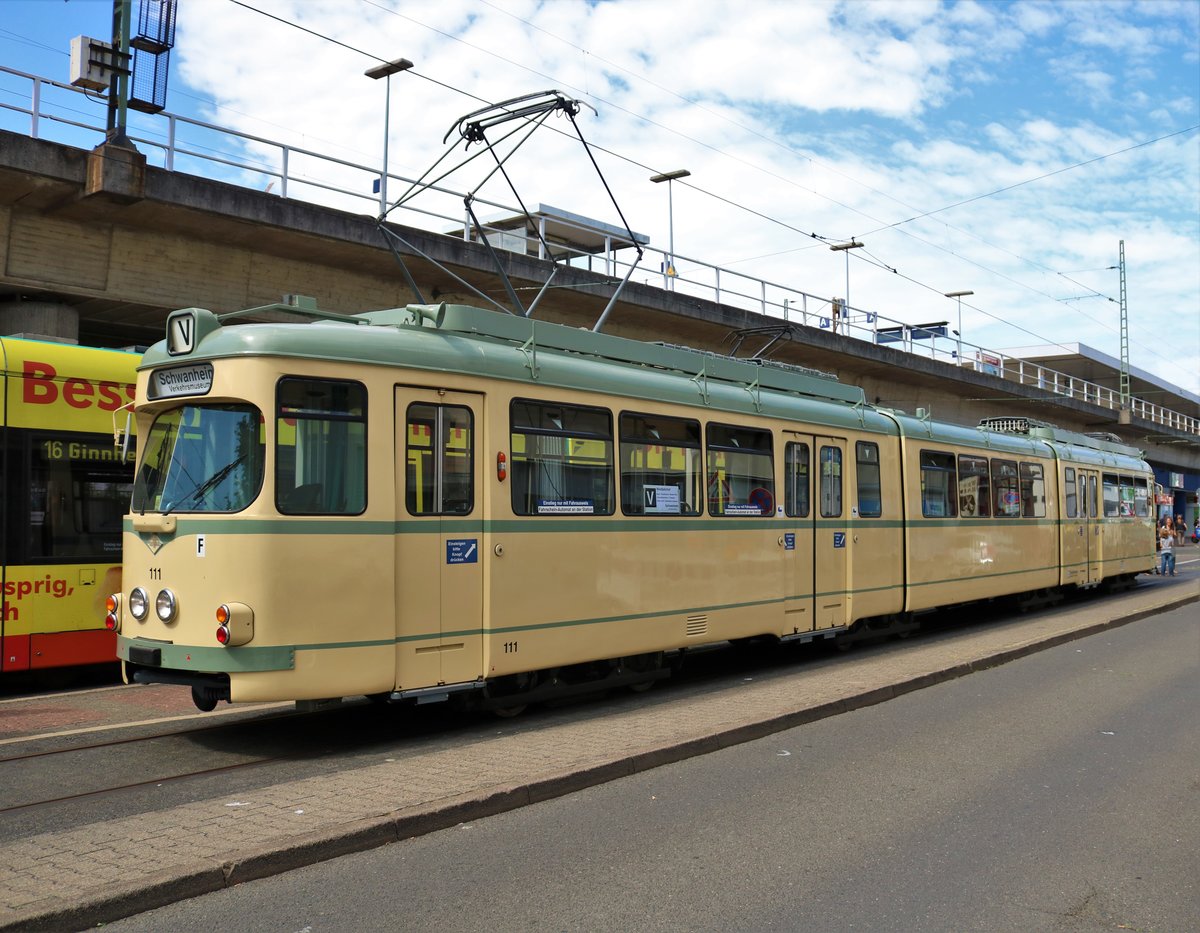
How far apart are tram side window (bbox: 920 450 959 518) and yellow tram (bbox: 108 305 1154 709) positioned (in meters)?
3.14

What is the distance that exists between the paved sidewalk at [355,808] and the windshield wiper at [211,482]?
2.25 metres

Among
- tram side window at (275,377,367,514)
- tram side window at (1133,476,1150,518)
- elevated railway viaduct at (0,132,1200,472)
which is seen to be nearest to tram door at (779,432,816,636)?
elevated railway viaduct at (0,132,1200,472)

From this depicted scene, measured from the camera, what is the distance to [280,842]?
5.39 metres

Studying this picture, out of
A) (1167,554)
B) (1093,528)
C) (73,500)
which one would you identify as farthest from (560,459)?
(1167,554)

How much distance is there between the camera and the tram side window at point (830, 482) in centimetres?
1307

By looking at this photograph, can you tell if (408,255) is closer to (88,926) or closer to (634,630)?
(634,630)

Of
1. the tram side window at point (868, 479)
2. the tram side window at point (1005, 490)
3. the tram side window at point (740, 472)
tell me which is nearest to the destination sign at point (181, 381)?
the tram side window at point (740, 472)

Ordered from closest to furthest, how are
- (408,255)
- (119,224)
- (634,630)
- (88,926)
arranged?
(88,926)
(634,630)
(119,224)
(408,255)

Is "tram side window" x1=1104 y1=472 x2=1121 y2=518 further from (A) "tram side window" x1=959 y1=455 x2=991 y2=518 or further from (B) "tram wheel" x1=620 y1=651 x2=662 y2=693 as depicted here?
(B) "tram wheel" x1=620 y1=651 x2=662 y2=693

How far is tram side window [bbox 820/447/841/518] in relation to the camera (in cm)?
1307

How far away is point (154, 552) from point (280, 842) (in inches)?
129

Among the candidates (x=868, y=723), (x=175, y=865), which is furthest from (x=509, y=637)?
(x=175, y=865)

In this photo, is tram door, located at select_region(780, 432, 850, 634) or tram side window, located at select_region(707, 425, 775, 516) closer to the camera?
tram side window, located at select_region(707, 425, 775, 516)

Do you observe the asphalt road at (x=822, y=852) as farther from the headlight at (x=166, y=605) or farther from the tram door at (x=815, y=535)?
the tram door at (x=815, y=535)
